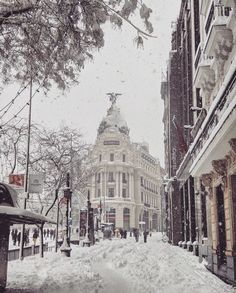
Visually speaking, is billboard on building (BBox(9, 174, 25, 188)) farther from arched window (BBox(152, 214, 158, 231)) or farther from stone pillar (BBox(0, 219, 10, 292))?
arched window (BBox(152, 214, 158, 231))

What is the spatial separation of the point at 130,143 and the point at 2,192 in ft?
304

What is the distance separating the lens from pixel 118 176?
9600cm

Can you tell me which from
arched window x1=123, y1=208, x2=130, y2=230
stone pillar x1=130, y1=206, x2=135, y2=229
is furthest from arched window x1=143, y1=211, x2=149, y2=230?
arched window x1=123, y1=208, x2=130, y2=230

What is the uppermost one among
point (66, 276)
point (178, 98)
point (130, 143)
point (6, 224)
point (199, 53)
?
point (130, 143)

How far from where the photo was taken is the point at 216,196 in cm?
1619

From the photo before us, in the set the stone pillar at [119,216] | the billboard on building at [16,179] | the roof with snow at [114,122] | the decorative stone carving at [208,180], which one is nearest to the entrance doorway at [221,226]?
the decorative stone carving at [208,180]

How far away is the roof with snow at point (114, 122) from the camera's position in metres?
98.6

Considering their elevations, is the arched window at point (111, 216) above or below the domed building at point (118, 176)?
below

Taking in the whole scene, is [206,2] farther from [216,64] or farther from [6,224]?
[6,224]

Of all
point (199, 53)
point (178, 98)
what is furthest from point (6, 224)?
point (178, 98)

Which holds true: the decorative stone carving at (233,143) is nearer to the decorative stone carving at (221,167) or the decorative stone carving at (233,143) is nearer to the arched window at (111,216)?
the decorative stone carving at (221,167)

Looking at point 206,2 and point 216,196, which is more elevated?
point 206,2

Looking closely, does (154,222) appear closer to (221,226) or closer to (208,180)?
(208,180)

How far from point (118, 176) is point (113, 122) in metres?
13.3
